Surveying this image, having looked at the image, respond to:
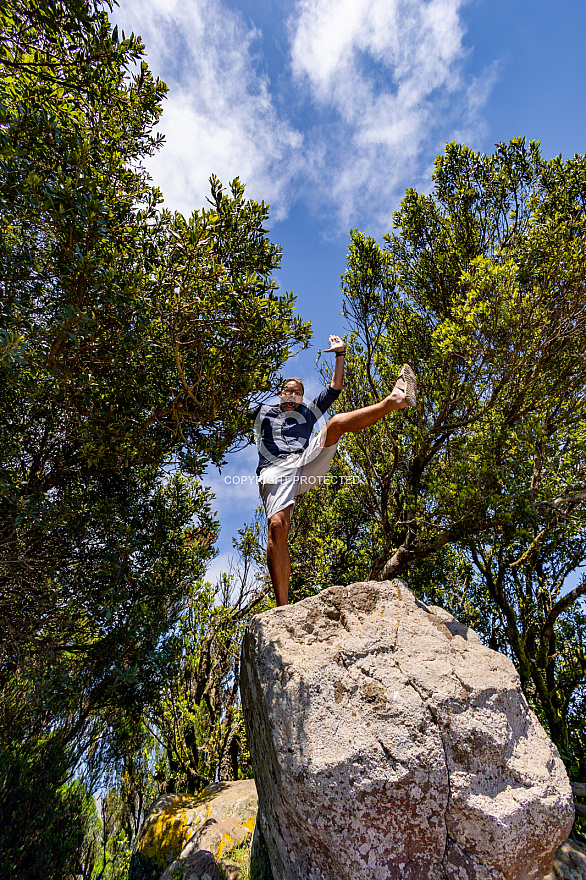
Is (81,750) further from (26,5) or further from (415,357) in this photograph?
(26,5)

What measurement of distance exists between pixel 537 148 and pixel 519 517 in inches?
288

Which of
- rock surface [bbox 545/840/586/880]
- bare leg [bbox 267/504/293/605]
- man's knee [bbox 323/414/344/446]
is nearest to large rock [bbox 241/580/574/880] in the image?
bare leg [bbox 267/504/293/605]

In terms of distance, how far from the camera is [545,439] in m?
7.34

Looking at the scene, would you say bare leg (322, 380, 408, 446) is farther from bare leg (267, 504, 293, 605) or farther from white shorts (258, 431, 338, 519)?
bare leg (267, 504, 293, 605)

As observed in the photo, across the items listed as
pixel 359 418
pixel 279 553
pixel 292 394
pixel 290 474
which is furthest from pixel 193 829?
pixel 359 418

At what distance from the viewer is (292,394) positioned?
5.73 m

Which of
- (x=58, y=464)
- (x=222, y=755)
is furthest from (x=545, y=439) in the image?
(x=222, y=755)

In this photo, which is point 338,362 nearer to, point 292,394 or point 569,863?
point 292,394

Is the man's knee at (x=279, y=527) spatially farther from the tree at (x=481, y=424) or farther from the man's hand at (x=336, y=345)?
the tree at (x=481, y=424)

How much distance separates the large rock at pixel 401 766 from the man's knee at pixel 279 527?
1026 mm

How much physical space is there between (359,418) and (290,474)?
1019 mm

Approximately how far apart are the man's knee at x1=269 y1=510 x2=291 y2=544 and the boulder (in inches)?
194

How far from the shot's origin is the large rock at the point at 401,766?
3289 mm

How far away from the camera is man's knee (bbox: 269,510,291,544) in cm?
478
